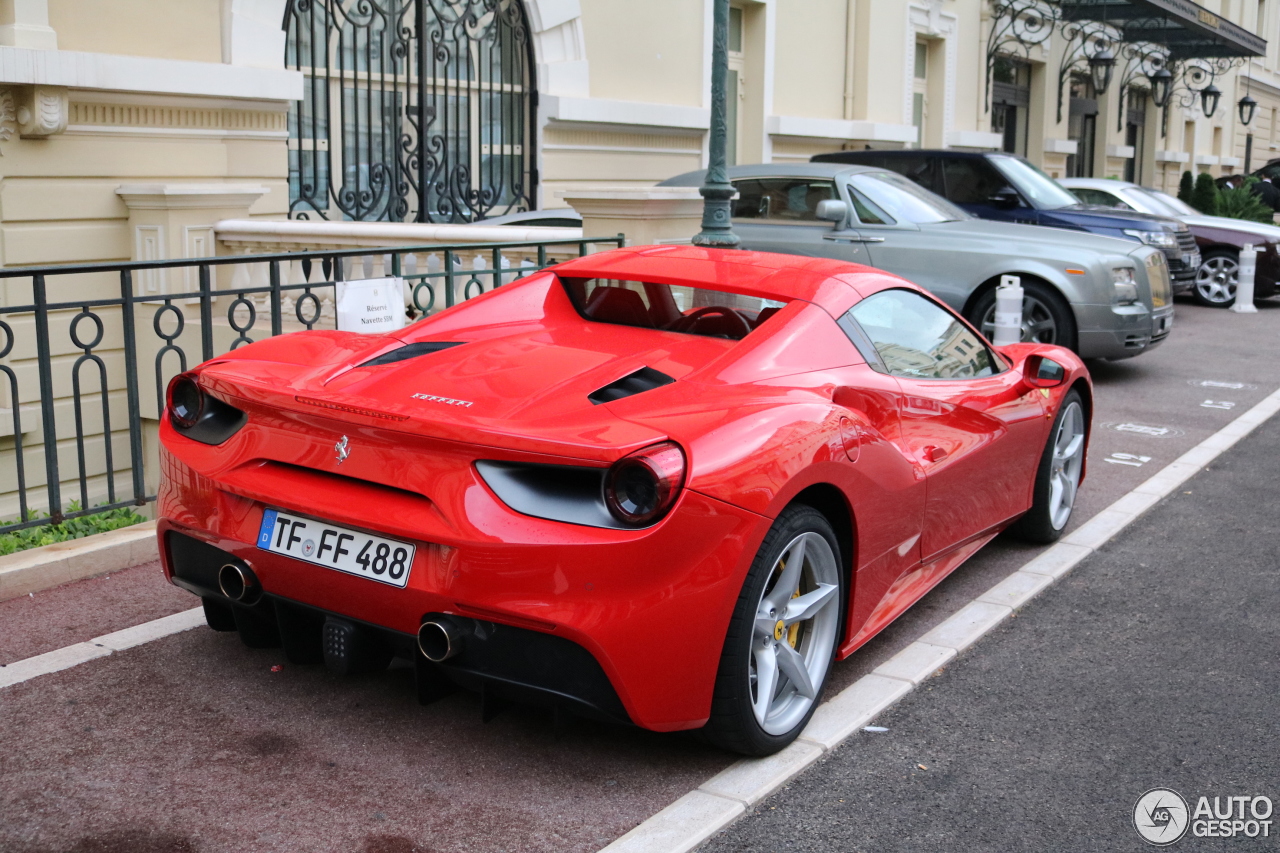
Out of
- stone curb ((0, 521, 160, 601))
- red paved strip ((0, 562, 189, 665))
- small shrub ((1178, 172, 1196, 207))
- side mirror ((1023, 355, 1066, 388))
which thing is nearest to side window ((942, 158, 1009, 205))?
side mirror ((1023, 355, 1066, 388))

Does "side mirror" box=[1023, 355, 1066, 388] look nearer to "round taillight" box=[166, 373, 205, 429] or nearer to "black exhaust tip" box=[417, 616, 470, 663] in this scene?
"black exhaust tip" box=[417, 616, 470, 663]

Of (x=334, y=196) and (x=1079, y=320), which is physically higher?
(x=334, y=196)

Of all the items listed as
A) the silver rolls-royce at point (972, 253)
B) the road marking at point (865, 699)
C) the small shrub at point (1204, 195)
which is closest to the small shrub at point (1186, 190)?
the small shrub at point (1204, 195)

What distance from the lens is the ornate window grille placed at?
11391mm

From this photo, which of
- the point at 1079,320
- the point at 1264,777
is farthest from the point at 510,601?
the point at 1079,320

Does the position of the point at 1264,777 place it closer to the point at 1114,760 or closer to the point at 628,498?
the point at 1114,760

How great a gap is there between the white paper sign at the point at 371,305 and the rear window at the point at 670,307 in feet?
6.47

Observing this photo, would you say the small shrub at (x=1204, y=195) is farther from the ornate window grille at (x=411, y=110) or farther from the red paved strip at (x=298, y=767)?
the red paved strip at (x=298, y=767)

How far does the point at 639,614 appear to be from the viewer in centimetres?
299

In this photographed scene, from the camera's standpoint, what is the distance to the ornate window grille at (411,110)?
11.4 metres

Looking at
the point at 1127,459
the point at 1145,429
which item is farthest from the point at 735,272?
the point at 1145,429

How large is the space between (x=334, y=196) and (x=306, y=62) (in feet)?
3.91

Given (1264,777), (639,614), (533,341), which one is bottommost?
(1264,777)

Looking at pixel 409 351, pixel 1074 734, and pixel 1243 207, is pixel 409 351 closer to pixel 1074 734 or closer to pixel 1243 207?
pixel 1074 734
